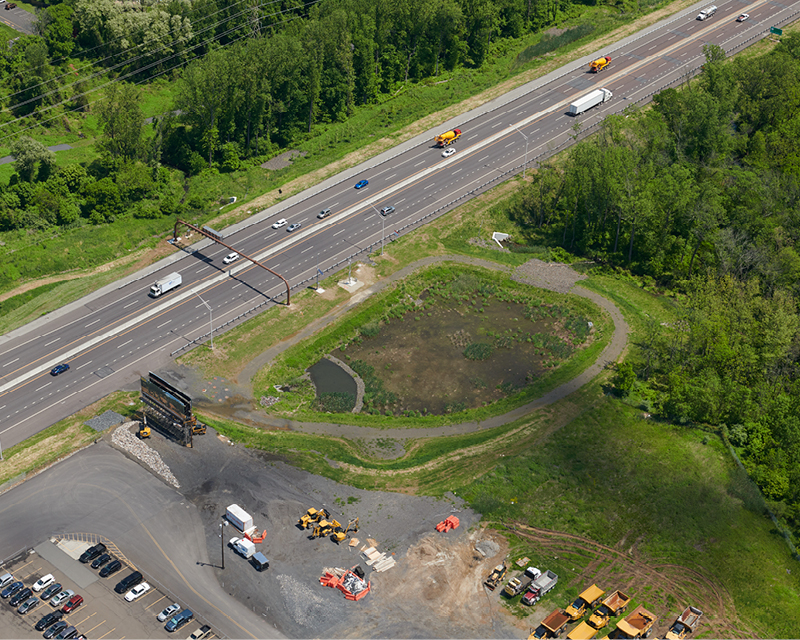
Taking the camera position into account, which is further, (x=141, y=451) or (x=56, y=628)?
(x=141, y=451)

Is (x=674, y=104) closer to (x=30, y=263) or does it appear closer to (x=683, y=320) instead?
(x=683, y=320)

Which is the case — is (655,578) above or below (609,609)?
below

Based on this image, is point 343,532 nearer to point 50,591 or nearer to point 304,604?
point 304,604

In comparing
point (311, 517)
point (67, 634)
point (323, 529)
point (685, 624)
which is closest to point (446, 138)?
point (311, 517)

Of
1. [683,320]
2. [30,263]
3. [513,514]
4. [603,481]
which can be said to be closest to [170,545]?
[513,514]

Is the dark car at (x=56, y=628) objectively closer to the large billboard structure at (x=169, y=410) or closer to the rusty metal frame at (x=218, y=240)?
the large billboard structure at (x=169, y=410)

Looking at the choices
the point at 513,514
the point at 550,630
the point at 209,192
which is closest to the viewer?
the point at 550,630
